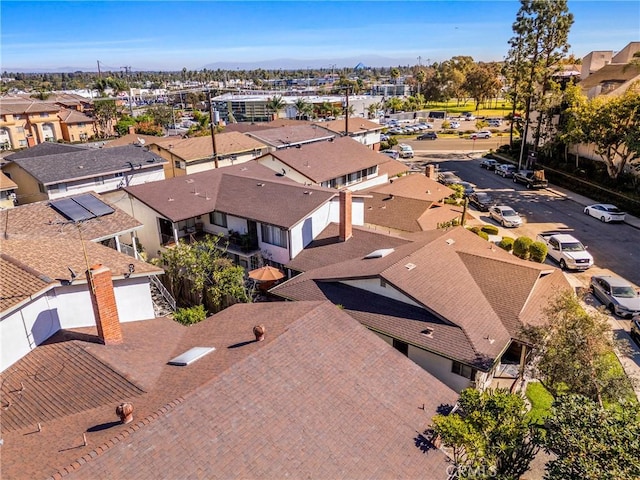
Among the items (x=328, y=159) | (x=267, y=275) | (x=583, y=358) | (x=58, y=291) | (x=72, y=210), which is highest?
(x=72, y=210)

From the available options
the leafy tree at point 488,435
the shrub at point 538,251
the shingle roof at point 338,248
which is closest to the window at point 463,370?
the leafy tree at point 488,435

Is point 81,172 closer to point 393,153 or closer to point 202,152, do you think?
point 202,152

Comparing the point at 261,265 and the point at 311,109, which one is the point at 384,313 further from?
the point at 311,109

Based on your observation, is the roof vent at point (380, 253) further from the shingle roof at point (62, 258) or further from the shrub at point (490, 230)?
the shrub at point (490, 230)

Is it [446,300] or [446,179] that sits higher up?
[446,300]

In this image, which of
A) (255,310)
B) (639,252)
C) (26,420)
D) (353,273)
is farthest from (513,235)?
(26,420)

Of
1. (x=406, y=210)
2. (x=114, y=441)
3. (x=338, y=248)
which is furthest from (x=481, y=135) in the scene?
(x=114, y=441)
